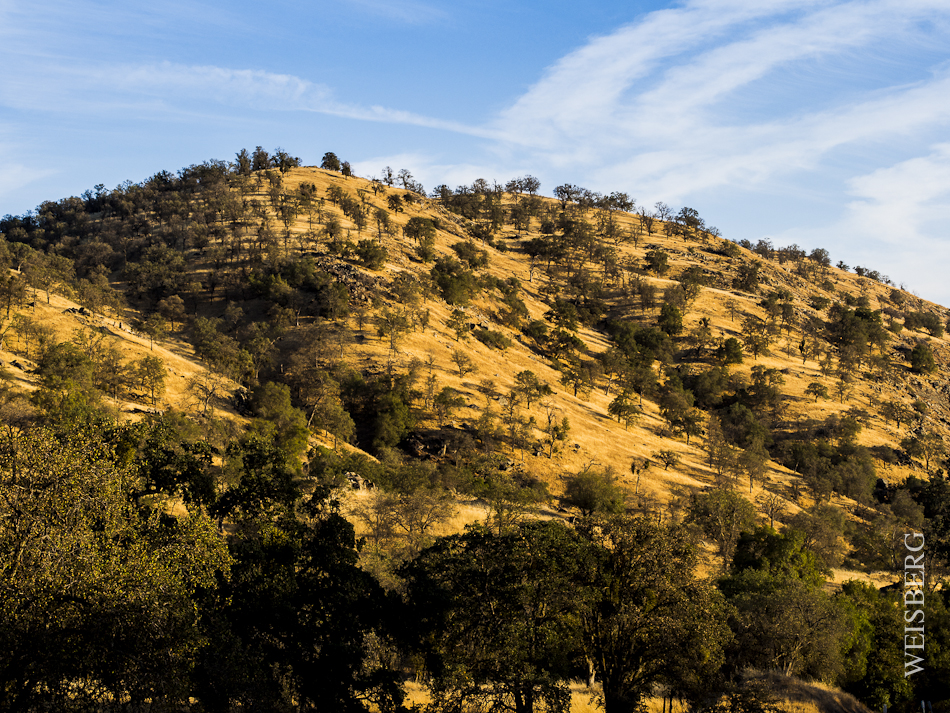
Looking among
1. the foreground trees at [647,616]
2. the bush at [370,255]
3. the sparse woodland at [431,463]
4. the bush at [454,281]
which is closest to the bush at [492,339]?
the sparse woodland at [431,463]

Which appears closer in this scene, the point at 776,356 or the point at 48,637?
the point at 48,637

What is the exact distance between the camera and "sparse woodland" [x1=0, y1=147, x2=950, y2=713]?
1833 centimetres

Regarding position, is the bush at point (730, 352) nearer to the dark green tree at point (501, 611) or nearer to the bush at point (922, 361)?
the bush at point (922, 361)

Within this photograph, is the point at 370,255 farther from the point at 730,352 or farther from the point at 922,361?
the point at 922,361

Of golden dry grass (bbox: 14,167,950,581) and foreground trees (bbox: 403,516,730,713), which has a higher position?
golden dry grass (bbox: 14,167,950,581)

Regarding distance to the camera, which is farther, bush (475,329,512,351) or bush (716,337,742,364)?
bush (716,337,742,364)

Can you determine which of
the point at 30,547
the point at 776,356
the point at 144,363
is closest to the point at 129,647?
the point at 30,547

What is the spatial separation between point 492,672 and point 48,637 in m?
14.5

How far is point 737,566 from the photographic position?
52.9 meters

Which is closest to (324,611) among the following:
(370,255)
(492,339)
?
(492,339)

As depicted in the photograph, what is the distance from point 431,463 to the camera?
66.4 meters

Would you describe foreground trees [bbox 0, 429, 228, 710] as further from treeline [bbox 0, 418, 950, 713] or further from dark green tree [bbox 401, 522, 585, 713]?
dark green tree [bbox 401, 522, 585, 713]

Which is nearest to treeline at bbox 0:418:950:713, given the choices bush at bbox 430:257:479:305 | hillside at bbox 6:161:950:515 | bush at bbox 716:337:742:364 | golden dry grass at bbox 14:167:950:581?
golden dry grass at bbox 14:167:950:581

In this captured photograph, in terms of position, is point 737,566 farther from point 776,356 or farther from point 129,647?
point 776,356
